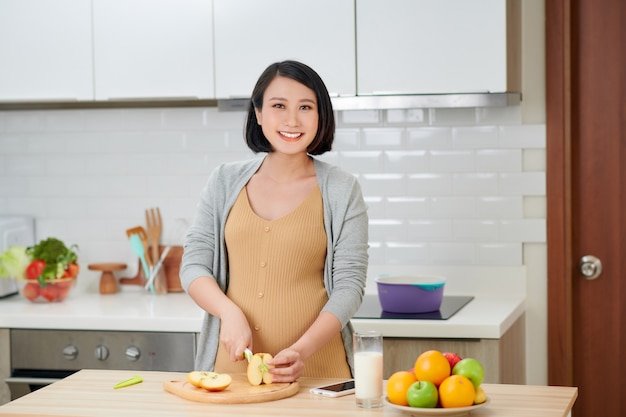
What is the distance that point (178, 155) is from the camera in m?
3.87

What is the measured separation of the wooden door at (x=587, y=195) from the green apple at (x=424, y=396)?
184 cm

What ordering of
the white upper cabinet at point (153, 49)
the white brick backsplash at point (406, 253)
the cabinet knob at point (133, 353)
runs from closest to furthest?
1. the cabinet knob at point (133, 353)
2. the white upper cabinet at point (153, 49)
3. the white brick backsplash at point (406, 253)

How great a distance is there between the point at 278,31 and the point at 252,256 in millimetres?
1183

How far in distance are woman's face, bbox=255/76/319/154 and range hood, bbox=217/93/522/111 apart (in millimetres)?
906

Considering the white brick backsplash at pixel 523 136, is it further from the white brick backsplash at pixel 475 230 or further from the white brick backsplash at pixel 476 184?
the white brick backsplash at pixel 475 230

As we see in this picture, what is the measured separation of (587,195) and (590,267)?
0.89 ft

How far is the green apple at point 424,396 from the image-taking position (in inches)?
74.0

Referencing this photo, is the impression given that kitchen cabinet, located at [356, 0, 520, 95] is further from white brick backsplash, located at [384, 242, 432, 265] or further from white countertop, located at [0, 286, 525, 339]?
white countertop, located at [0, 286, 525, 339]

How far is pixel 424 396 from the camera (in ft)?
6.16

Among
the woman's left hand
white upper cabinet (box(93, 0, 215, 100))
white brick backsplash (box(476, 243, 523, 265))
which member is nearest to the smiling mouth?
the woman's left hand

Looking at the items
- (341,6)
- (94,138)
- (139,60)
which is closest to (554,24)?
(341,6)

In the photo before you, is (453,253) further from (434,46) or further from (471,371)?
(471,371)

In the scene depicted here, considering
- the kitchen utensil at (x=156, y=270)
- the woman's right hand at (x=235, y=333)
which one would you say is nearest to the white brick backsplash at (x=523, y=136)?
the kitchen utensil at (x=156, y=270)

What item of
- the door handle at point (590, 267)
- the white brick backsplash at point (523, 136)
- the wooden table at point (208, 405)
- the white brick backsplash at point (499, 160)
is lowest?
the wooden table at point (208, 405)
